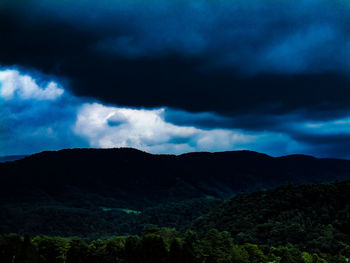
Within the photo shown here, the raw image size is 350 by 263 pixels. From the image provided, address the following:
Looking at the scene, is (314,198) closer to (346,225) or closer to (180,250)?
(346,225)

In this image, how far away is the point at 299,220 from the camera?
6112 inches

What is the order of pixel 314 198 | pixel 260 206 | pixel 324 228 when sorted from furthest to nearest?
pixel 260 206, pixel 314 198, pixel 324 228

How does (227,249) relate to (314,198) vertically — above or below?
below

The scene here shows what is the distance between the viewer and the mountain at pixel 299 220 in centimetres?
12988

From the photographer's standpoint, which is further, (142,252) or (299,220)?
(299,220)

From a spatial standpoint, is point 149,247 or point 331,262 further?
point 331,262

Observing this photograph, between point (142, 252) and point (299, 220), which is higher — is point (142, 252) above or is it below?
below

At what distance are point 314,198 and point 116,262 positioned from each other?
118066 mm

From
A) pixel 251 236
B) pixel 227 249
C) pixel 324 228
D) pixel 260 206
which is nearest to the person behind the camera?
pixel 227 249

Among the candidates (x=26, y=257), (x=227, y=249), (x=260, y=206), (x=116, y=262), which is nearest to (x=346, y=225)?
(x=260, y=206)

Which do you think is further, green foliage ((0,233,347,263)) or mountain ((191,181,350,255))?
mountain ((191,181,350,255))

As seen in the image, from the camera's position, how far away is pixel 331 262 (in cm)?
10175

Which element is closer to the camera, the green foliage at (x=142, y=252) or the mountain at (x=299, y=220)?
the green foliage at (x=142, y=252)

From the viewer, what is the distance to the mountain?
130 meters
